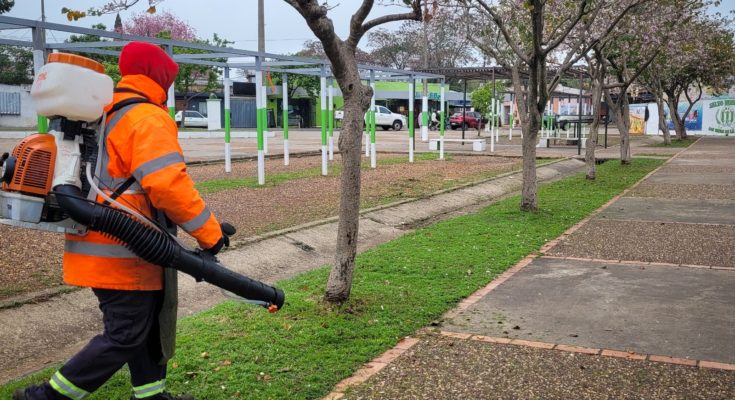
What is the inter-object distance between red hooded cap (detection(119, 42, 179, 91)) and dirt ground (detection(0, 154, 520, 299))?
345 cm

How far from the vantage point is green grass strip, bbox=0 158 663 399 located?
4.48 metres

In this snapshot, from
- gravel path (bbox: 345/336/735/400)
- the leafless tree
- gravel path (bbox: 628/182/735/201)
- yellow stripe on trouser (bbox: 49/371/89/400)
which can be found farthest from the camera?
gravel path (bbox: 628/182/735/201)

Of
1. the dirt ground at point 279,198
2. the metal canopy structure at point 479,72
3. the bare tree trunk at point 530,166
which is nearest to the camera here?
the dirt ground at point 279,198

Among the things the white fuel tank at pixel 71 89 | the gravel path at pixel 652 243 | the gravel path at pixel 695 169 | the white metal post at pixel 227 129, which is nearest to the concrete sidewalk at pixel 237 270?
the white fuel tank at pixel 71 89

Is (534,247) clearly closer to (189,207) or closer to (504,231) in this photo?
(504,231)

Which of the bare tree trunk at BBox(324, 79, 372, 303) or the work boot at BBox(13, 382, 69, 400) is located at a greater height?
the bare tree trunk at BBox(324, 79, 372, 303)

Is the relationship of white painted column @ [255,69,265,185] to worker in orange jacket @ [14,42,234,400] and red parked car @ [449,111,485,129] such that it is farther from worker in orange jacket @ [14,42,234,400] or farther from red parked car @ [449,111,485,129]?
red parked car @ [449,111,485,129]

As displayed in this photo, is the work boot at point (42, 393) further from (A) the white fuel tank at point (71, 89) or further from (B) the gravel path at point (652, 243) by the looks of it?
(B) the gravel path at point (652, 243)

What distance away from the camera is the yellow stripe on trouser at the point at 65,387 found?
11.6 ft

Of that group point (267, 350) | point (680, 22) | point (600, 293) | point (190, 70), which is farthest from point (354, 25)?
point (190, 70)

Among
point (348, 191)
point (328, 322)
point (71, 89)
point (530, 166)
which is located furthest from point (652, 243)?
point (71, 89)

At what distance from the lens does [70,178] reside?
3.44 m

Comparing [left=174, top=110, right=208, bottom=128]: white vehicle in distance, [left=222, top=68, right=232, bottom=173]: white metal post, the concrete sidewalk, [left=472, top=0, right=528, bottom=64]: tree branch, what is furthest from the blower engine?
[left=174, top=110, right=208, bottom=128]: white vehicle in distance

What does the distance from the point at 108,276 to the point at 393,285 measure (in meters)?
3.68
